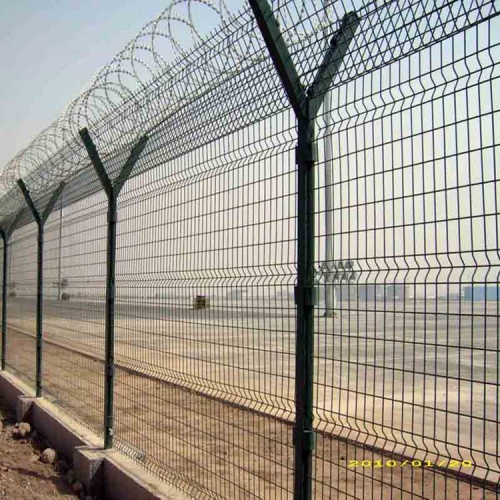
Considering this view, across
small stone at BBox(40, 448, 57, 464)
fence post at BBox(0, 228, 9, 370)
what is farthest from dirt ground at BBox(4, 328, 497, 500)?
fence post at BBox(0, 228, 9, 370)

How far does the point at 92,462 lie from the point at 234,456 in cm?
113

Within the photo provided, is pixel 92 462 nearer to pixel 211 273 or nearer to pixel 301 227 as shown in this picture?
pixel 211 273

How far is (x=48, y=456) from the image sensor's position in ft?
19.9

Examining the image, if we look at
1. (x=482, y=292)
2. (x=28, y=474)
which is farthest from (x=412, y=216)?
(x=28, y=474)

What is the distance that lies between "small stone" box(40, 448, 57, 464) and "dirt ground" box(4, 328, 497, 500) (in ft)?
1.29

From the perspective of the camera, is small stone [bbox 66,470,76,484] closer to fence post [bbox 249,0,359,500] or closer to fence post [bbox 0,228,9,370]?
fence post [bbox 249,0,359,500]

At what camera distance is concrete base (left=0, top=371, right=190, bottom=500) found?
14.5 feet

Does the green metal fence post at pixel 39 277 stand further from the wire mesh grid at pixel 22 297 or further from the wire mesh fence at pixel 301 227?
the wire mesh fence at pixel 301 227

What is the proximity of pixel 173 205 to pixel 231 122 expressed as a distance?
94 cm

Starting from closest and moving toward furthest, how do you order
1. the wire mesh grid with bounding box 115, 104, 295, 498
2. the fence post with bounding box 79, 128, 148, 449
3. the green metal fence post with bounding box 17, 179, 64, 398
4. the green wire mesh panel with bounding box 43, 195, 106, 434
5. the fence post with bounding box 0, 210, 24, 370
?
the wire mesh grid with bounding box 115, 104, 295, 498
the fence post with bounding box 79, 128, 148, 449
the green wire mesh panel with bounding box 43, 195, 106, 434
the green metal fence post with bounding box 17, 179, 64, 398
the fence post with bounding box 0, 210, 24, 370

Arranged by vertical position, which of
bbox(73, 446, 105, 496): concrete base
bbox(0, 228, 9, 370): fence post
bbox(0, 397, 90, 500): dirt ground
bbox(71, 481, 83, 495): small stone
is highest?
bbox(0, 228, 9, 370): fence post

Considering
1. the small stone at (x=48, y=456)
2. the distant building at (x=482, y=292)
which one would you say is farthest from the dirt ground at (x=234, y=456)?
the distant building at (x=482, y=292)

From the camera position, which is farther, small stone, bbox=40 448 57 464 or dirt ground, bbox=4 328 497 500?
small stone, bbox=40 448 57 464

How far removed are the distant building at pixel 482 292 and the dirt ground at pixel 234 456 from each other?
0.70 meters
